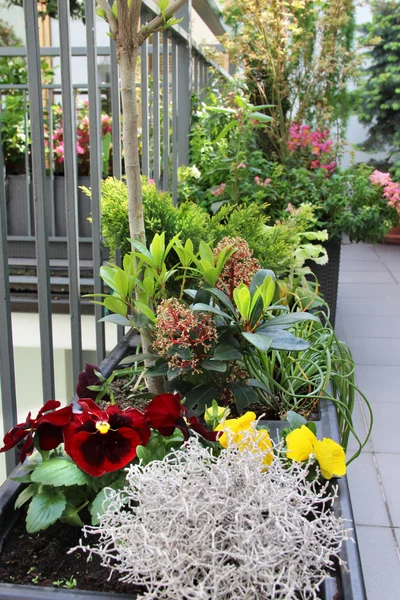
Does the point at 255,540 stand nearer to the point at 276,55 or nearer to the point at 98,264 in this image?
the point at 98,264

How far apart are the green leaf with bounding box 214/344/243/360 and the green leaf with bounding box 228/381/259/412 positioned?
99 mm

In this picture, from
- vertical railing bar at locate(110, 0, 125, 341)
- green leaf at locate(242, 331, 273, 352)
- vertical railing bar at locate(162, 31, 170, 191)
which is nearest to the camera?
green leaf at locate(242, 331, 273, 352)

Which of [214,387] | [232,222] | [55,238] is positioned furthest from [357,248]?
[214,387]

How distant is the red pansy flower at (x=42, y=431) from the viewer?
2.98 ft

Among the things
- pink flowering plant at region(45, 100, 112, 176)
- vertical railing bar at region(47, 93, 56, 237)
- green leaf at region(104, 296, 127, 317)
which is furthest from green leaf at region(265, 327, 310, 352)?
pink flowering plant at region(45, 100, 112, 176)

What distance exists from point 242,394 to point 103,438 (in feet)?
1.15

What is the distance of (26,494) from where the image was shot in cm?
90

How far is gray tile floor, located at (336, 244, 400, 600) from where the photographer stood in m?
1.51

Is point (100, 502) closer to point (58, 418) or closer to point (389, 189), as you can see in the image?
point (58, 418)

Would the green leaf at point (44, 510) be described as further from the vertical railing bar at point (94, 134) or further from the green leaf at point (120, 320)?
the vertical railing bar at point (94, 134)

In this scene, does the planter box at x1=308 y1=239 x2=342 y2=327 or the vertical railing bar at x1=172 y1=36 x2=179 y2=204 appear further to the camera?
the planter box at x1=308 y1=239 x2=342 y2=327

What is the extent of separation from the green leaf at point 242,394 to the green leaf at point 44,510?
398 mm

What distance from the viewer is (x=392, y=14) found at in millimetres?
7133

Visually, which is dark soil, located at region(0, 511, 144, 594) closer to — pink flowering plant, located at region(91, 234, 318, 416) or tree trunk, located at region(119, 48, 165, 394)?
pink flowering plant, located at region(91, 234, 318, 416)
